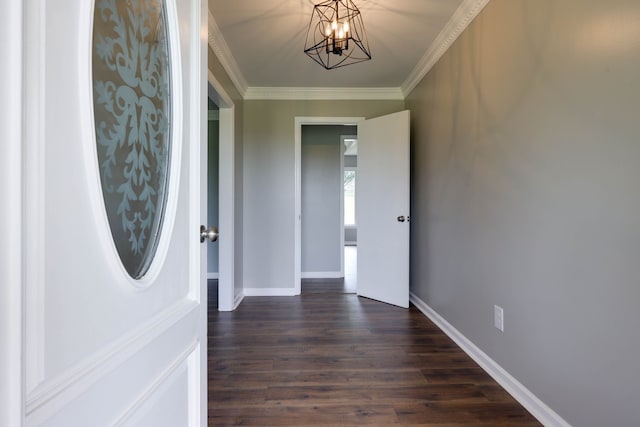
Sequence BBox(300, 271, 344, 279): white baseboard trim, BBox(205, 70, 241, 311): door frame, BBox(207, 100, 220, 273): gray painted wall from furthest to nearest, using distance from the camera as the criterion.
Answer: BBox(300, 271, 344, 279): white baseboard trim
BBox(207, 100, 220, 273): gray painted wall
BBox(205, 70, 241, 311): door frame

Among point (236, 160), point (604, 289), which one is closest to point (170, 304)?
point (604, 289)

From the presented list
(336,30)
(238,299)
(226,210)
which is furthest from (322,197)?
(336,30)

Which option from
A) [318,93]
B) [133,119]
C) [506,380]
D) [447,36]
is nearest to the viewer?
[133,119]

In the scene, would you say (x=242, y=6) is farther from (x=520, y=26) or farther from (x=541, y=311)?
(x=541, y=311)

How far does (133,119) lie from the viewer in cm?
68

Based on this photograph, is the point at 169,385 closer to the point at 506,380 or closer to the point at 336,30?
the point at 506,380

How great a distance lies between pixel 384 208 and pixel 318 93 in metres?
1.50

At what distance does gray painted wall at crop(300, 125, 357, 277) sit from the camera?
4695mm

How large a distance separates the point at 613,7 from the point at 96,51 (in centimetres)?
165

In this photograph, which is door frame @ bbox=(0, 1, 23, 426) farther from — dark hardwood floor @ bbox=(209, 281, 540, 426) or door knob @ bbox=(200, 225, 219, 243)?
dark hardwood floor @ bbox=(209, 281, 540, 426)

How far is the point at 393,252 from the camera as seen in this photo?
329cm

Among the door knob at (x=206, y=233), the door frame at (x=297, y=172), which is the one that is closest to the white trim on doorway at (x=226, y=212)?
the door frame at (x=297, y=172)

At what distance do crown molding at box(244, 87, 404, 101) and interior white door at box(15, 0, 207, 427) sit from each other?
2.82 m

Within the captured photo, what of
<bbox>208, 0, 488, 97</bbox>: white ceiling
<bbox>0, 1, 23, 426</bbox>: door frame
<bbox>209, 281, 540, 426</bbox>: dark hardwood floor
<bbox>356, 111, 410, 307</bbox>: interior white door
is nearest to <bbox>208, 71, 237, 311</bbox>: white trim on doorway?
<bbox>209, 281, 540, 426</bbox>: dark hardwood floor
